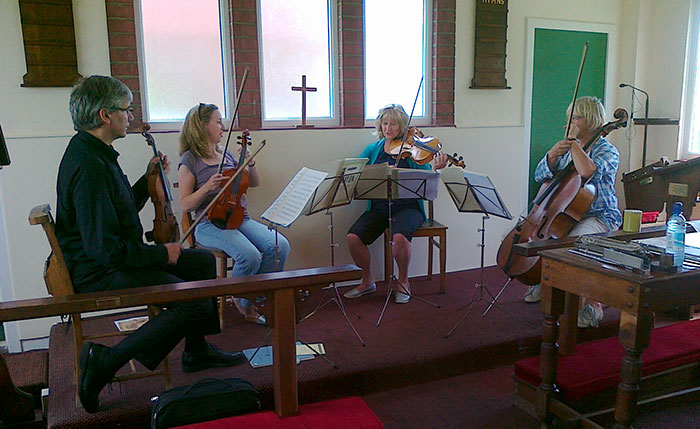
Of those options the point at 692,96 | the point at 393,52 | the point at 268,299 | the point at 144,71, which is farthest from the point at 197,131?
the point at 692,96

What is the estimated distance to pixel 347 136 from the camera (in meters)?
3.71

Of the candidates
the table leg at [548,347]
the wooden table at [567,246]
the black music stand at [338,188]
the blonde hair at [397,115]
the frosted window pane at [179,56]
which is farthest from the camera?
the blonde hair at [397,115]

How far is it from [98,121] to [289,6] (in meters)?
1.79

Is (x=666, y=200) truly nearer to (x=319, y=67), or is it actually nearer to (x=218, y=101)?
(x=319, y=67)

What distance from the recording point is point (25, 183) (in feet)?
9.98

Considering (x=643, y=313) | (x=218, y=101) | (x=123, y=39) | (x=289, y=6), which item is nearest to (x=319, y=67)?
(x=289, y=6)

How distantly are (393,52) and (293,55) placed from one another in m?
0.72

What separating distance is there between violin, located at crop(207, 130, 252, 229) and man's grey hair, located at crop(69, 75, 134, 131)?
32.3 inches

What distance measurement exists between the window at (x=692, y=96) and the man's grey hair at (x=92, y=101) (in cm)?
421

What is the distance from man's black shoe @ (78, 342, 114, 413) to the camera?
2.04 m

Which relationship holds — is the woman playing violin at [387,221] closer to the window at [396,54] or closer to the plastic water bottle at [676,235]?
the window at [396,54]

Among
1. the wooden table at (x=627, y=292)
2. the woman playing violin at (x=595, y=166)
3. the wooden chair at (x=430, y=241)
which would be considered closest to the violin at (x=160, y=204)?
the wooden chair at (x=430, y=241)

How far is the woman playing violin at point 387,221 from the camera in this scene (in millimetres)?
3340

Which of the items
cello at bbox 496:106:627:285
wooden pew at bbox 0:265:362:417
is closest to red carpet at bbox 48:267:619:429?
cello at bbox 496:106:627:285
